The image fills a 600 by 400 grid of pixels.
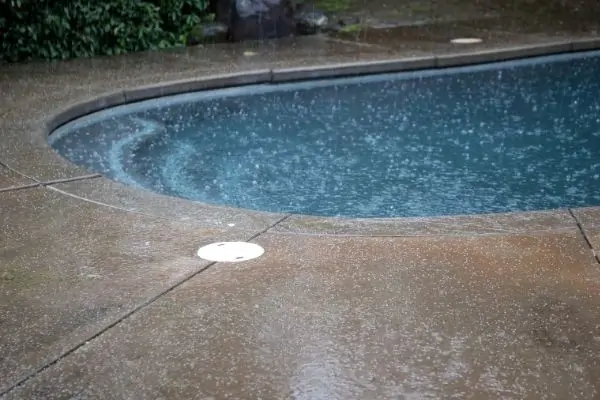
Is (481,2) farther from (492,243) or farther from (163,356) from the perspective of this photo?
(163,356)

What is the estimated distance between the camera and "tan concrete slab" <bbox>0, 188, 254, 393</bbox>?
239cm

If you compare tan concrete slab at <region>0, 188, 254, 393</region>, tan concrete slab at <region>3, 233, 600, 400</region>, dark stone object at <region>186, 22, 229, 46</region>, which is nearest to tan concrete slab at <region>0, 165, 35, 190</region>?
tan concrete slab at <region>0, 188, 254, 393</region>

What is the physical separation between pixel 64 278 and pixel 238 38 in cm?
630

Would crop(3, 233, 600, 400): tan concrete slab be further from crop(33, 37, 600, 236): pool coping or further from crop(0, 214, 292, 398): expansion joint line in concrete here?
crop(33, 37, 600, 236): pool coping

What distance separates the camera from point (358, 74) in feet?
23.6

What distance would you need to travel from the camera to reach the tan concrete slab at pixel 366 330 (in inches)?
82.5

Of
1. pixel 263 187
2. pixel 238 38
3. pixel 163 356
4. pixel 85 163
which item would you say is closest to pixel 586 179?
pixel 263 187

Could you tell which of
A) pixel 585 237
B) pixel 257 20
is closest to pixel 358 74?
pixel 257 20

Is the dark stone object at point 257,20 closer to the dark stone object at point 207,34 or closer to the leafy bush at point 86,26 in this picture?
the dark stone object at point 207,34

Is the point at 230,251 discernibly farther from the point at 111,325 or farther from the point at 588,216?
the point at 588,216

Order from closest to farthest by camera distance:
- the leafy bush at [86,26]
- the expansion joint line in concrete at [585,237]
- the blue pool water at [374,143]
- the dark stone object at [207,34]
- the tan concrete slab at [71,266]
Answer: the tan concrete slab at [71,266], the expansion joint line in concrete at [585,237], the blue pool water at [374,143], the leafy bush at [86,26], the dark stone object at [207,34]

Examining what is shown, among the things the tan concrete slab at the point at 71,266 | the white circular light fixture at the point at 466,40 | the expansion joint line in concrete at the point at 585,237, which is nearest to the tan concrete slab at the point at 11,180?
the tan concrete slab at the point at 71,266

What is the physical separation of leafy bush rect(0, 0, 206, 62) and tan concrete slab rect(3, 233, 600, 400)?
551cm

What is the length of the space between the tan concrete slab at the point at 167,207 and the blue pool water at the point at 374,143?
902 mm
